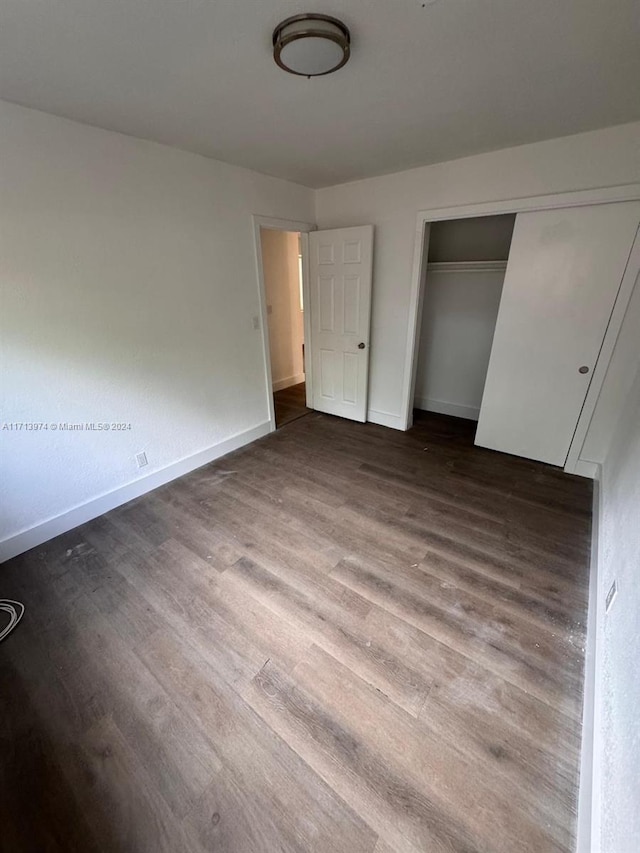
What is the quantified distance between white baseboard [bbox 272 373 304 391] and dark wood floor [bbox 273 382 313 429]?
0.06 m

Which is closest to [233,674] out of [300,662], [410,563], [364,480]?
[300,662]

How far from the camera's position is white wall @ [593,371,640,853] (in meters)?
0.83

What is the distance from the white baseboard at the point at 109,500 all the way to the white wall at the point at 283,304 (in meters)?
1.39

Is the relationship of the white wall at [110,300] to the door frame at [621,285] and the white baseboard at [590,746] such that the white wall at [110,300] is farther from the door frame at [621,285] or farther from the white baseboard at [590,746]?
the white baseboard at [590,746]

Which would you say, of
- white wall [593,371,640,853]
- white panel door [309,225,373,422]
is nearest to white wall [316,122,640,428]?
white panel door [309,225,373,422]

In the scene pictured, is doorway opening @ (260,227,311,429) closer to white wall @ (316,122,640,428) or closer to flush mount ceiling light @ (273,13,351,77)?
white wall @ (316,122,640,428)

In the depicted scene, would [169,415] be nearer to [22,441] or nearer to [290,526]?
[22,441]

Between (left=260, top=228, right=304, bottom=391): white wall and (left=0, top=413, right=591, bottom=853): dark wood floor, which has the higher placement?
(left=260, top=228, right=304, bottom=391): white wall

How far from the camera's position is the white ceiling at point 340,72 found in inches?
46.8

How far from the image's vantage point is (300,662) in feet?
4.88

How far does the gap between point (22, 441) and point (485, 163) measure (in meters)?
3.70

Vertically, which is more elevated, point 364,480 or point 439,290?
point 439,290

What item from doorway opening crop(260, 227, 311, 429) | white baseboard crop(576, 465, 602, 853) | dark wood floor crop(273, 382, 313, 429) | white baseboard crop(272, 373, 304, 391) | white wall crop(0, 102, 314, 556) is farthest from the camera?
white baseboard crop(272, 373, 304, 391)

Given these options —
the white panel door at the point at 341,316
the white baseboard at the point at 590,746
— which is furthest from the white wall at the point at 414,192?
the white baseboard at the point at 590,746
